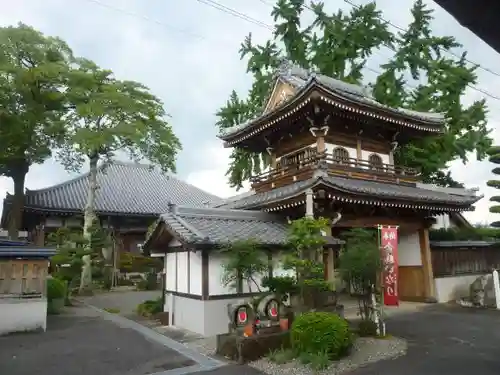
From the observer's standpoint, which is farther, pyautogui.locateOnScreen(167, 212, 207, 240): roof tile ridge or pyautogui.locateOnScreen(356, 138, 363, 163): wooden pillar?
pyautogui.locateOnScreen(356, 138, 363, 163): wooden pillar

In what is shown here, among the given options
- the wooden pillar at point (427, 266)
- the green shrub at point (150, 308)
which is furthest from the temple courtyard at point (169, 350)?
the wooden pillar at point (427, 266)

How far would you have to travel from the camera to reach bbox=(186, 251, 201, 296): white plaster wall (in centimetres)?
1184

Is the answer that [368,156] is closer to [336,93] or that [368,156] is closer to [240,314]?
[336,93]

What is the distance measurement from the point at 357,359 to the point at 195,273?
18.6 ft

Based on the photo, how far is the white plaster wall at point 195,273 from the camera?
11844mm

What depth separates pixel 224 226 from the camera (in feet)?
43.4

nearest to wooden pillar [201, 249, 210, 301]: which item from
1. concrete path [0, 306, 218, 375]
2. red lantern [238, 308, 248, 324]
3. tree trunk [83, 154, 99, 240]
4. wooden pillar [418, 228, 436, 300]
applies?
concrete path [0, 306, 218, 375]

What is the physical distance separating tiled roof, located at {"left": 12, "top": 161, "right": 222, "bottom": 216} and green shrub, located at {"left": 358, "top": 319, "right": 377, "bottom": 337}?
46.1 ft

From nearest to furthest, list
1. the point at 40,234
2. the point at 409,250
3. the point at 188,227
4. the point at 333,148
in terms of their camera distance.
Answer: the point at 188,227 < the point at 333,148 < the point at 409,250 < the point at 40,234

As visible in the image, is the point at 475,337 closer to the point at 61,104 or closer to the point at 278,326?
the point at 278,326

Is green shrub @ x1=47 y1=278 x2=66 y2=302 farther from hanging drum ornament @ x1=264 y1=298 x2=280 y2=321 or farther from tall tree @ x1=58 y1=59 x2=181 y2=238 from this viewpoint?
hanging drum ornament @ x1=264 y1=298 x2=280 y2=321

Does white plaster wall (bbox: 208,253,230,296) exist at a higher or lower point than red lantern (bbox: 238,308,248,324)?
higher

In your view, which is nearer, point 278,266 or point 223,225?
point 278,266

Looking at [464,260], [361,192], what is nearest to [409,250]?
[464,260]
